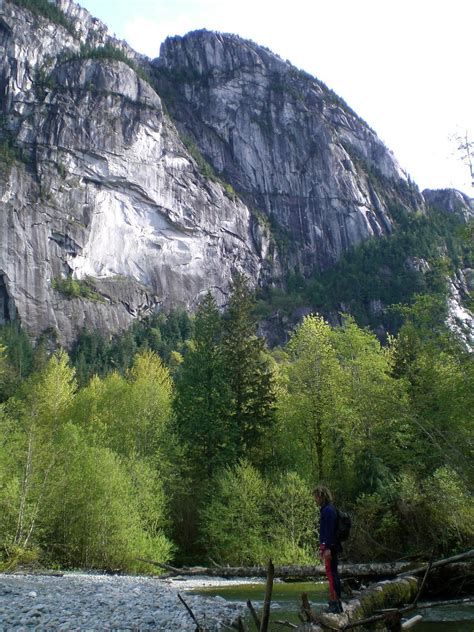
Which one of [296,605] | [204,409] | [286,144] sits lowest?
[296,605]

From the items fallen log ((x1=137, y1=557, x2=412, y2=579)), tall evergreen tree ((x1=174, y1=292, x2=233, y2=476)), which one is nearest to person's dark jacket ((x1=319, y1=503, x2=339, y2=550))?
fallen log ((x1=137, y1=557, x2=412, y2=579))

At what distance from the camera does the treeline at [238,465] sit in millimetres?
20172

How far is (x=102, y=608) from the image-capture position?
11656mm

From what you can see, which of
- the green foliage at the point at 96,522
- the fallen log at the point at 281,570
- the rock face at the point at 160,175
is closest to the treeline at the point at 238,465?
the green foliage at the point at 96,522

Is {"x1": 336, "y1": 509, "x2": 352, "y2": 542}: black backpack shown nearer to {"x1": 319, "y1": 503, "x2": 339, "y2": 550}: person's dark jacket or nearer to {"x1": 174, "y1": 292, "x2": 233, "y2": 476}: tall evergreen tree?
{"x1": 319, "y1": 503, "x2": 339, "y2": 550}: person's dark jacket

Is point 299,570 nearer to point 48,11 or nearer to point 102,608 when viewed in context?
point 102,608

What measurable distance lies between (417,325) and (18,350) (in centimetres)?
6845

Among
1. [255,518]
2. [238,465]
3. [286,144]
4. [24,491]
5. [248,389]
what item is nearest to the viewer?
[24,491]

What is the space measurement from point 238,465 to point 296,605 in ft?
41.0

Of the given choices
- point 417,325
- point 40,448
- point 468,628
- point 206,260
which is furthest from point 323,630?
point 206,260

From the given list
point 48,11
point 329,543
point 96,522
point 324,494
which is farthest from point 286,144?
point 329,543

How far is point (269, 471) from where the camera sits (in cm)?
2644

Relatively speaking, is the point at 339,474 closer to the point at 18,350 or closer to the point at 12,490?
the point at 12,490

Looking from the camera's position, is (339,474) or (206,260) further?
(206,260)
